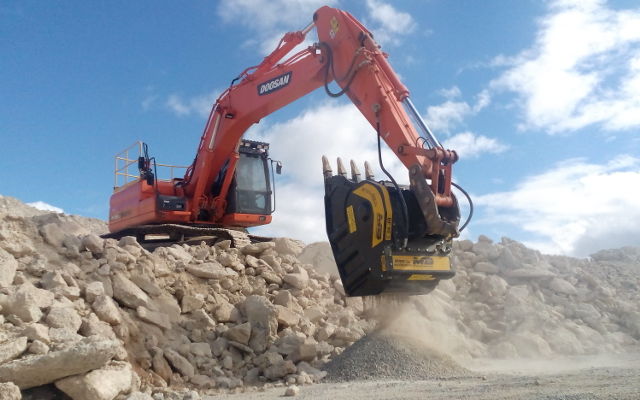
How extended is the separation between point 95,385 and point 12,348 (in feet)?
2.21

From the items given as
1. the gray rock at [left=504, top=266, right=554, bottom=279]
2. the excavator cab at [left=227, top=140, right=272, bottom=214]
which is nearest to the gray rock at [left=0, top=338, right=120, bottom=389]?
the excavator cab at [left=227, top=140, right=272, bottom=214]

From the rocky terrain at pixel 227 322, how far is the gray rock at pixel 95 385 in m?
0.01

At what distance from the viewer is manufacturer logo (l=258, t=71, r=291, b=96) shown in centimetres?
845

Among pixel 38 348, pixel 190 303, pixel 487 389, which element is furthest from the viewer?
pixel 190 303

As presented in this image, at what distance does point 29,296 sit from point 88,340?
36.0 inches

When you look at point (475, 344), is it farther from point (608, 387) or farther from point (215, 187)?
point (215, 187)

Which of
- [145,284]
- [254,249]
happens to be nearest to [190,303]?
[145,284]

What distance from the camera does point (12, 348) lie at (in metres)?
4.30

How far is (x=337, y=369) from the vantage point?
5.91 m

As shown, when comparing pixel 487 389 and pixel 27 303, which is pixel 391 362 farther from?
pixel 27 303

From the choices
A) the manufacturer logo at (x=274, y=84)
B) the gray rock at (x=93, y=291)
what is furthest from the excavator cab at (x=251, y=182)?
the gray rock at (x=93, y=291)

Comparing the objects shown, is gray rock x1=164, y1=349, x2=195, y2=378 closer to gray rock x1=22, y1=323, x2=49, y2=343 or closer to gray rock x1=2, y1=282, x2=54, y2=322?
gray rock x1=2, y1=282, x2=54, y2=322

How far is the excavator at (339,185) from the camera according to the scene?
558cm

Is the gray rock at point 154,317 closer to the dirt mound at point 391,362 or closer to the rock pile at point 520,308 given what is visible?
the dirt mound at point 391,362
